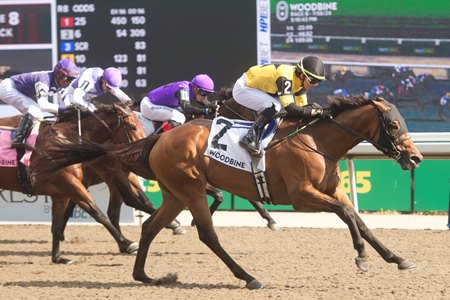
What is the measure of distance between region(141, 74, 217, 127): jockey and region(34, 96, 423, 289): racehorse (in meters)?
2.49

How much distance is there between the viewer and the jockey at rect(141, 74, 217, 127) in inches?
370

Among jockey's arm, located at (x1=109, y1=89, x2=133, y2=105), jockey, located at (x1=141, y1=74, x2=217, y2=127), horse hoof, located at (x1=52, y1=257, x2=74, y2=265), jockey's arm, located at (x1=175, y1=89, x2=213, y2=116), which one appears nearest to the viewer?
horse hoof, located at (x1=52, y1=257, x2=74, y2=265)

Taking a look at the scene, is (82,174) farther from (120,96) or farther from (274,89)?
(274,89)

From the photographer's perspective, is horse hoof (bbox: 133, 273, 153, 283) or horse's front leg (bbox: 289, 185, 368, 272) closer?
horse's front leg (bbox: 289, 185, 368, 272)

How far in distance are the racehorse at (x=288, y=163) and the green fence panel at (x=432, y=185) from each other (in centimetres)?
472

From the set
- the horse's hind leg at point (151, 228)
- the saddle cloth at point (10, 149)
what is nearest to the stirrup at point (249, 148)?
the horse's hind leg at point (151, 228)

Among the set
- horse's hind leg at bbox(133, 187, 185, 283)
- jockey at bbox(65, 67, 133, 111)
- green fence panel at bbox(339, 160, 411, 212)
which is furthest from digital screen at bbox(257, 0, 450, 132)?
horse's hind leg at bbox(133, 187, 185, 283)

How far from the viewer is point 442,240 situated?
9.02m

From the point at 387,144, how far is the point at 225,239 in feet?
10.4

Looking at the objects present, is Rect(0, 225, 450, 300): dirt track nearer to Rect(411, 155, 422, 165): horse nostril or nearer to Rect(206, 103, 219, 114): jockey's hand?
Rect(411, 155, 422, 165): horse nostril

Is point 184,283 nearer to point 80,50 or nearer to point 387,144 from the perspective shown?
point 387,144

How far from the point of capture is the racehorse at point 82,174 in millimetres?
8094

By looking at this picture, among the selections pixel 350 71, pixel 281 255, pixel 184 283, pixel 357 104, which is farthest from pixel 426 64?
pixel 184 283

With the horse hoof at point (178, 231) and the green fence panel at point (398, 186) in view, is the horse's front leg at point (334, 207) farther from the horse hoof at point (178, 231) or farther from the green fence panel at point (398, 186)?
the green fence panel at point (398, 186)
